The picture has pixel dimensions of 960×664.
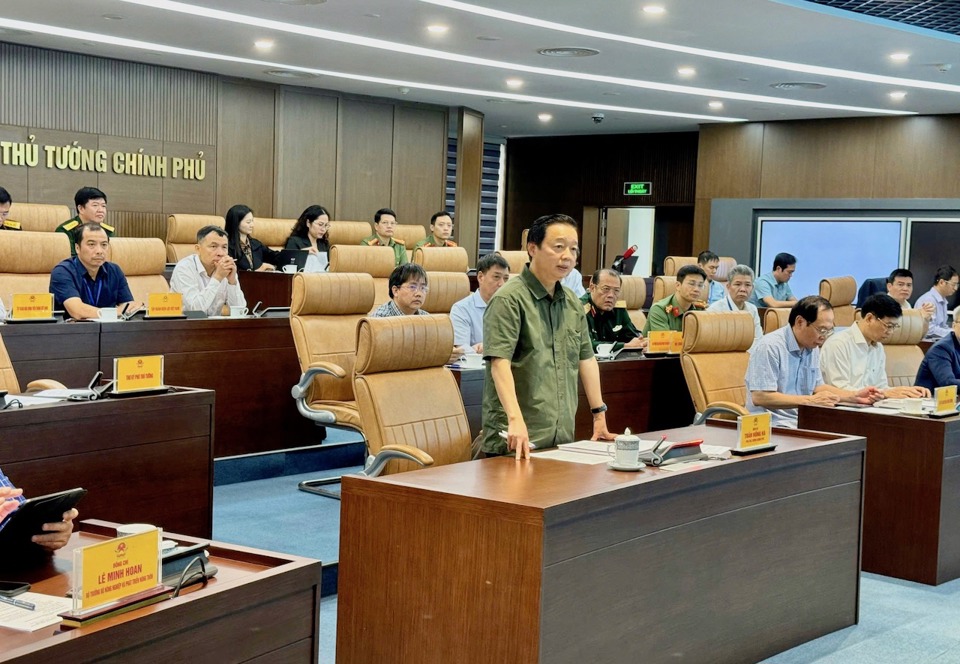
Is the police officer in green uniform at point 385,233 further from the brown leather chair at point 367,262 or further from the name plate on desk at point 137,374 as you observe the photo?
the name plate on desk at point 137,374

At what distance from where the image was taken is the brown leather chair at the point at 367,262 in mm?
7129

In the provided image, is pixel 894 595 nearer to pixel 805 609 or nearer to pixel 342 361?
pixel 805 609

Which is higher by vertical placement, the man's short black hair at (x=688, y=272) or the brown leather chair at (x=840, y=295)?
the man's short black hair at (x=688, y=272)

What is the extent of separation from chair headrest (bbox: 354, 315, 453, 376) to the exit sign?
1145 centimetres

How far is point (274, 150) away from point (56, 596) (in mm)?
10009

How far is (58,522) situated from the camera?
6.82 ft

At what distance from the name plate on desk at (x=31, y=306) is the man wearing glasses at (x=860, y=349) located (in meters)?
3.51

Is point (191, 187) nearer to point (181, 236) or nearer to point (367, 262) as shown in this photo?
point (181, 236)

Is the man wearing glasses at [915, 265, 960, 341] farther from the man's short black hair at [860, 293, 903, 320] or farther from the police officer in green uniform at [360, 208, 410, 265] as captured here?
the police officer in green uniform at [360, 208, 410, 265]

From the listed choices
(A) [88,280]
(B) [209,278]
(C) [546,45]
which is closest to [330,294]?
(B) [209,278]

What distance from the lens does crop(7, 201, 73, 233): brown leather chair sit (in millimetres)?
8352

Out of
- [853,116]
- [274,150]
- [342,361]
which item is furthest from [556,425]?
[853,116]

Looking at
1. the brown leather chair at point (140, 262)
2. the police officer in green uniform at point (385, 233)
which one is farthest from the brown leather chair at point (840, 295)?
the brown leather chair at point (140, 262)

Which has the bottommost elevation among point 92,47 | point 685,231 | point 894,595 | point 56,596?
point 894,595
